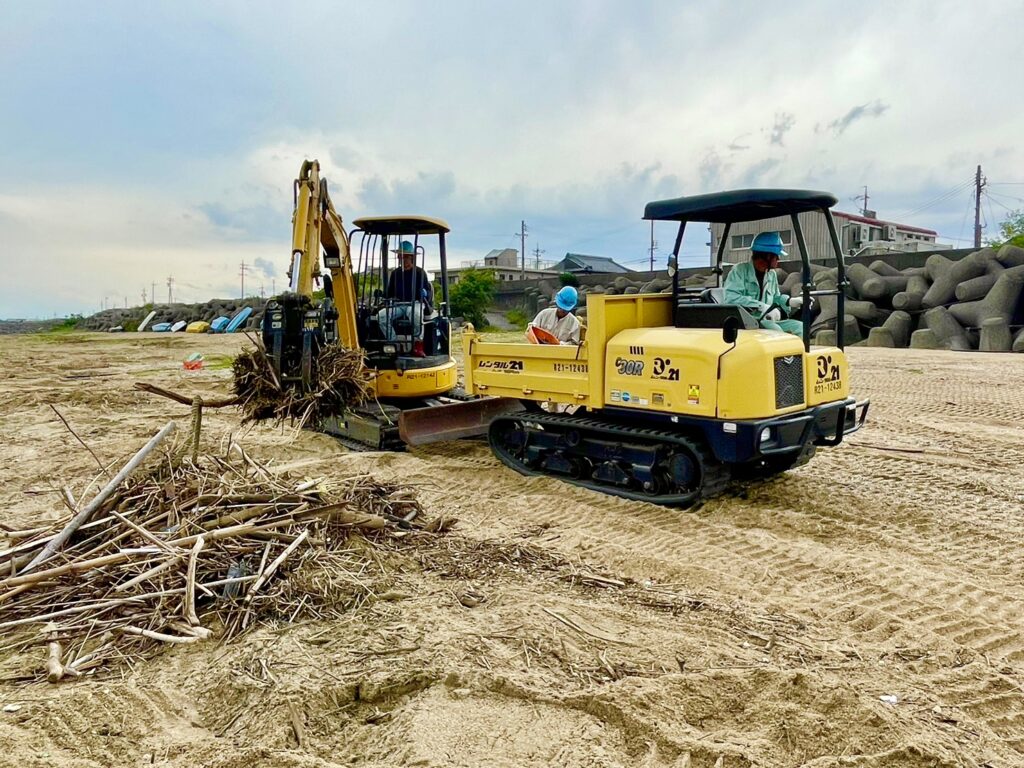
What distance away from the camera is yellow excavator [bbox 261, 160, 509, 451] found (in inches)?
315

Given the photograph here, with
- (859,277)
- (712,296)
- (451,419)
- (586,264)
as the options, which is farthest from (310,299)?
(586,264)

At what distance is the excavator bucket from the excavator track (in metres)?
0.63

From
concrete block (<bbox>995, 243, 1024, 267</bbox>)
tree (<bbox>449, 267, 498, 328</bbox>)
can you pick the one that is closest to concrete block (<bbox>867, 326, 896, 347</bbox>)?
concrete block (<bbox>995, 243, 1024, 267</bbox>)

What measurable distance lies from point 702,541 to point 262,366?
4196 millimetres

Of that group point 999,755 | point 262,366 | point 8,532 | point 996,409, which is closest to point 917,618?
point 999,755

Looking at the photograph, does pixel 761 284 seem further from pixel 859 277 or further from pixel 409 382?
pixel 859 277

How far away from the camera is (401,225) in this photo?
8320mm

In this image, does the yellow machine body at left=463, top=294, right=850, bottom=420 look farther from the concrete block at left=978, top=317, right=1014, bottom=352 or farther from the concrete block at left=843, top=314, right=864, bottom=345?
the concrete block at left=843, top=314, right=864, bottom=345

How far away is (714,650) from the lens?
347 centimetres

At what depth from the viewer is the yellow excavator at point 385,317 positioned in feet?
26.2

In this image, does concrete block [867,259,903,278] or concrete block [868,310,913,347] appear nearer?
concrete block [868,310,913,347]

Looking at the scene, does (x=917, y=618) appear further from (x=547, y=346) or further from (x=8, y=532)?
(x=8, y=532)

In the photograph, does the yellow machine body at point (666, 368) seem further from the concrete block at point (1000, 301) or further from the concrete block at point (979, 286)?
the concrete block at point (979, 286)

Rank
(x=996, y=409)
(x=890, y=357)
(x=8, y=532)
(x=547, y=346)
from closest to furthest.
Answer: (x=8, y=532)
(x=547, y=346)
(x=996, y=409)
(x=890, y=357)
